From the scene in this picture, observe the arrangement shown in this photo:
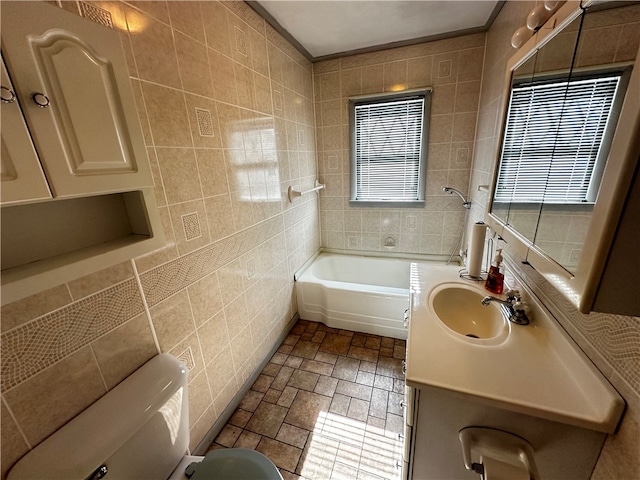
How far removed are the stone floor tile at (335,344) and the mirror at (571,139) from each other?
1.52m

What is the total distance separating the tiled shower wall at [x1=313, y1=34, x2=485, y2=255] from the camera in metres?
2.13

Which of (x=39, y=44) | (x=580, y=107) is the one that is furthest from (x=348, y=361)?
(x=39, y=44)

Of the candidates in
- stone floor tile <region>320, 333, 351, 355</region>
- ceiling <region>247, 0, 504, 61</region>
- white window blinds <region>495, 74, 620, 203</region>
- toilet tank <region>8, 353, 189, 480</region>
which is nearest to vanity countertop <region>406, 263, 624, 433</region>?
white window blinds <region>495, 74, 620, 203</region>

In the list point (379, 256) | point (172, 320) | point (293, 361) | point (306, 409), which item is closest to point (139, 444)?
point (172, 320)

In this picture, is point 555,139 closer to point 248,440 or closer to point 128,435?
point 128,435

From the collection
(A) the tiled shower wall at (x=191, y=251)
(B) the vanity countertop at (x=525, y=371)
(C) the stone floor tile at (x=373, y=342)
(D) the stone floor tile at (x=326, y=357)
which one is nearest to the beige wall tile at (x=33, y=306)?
(A) the tiled shower wall at (x=191, y=251)

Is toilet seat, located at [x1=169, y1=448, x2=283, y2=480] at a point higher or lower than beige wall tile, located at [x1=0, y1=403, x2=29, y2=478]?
lower

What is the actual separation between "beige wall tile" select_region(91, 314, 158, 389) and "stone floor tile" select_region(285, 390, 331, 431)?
0.99 m

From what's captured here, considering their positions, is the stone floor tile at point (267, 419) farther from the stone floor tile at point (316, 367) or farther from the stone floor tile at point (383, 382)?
the stone floor tile at point (383, 382)

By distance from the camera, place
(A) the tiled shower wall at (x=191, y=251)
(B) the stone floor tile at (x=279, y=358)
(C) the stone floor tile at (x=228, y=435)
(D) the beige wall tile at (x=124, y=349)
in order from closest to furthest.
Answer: (A) the tiled shower wall at (x=191, y=251) → (D) the beige wall tile at (x=124, y=349) → (C) the stone floor tile at (x=228, y=435) → (B) the stone floor tile at (x=279, y=358)

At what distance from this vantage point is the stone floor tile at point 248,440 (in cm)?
141

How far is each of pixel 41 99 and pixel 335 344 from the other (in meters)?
2.18

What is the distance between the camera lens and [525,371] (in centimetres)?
79

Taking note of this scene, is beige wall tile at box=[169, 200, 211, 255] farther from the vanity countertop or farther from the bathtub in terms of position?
the bathtub
